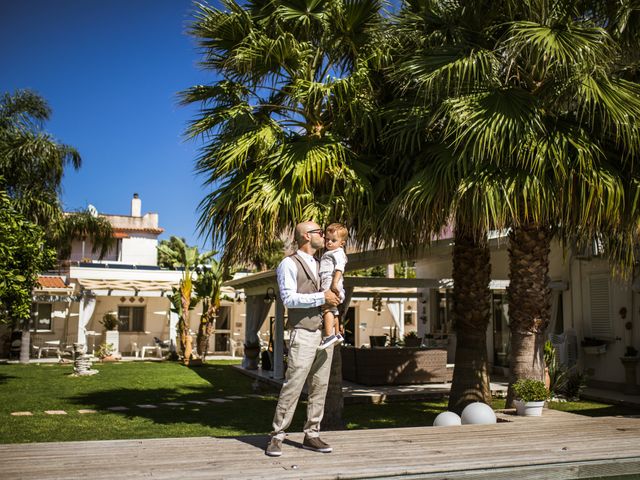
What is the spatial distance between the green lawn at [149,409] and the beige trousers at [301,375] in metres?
3.72

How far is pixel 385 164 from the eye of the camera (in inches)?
367

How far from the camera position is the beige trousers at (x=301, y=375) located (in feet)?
17.0

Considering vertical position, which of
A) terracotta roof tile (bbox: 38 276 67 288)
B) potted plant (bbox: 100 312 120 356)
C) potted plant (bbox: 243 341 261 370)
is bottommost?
potted plant (bbox: 243 341 261 370)

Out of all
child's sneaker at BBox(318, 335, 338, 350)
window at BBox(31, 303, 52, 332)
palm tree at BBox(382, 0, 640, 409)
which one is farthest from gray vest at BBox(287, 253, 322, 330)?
window at BBox(31, 303, 52, 332)

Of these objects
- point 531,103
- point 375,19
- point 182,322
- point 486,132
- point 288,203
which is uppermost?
point 375,19

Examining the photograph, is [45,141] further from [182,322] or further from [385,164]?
[385,164]

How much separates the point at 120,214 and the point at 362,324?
18.8 meters

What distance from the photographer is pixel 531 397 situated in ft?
25.6

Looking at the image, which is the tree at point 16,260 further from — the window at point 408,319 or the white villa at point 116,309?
the window at point 408,319

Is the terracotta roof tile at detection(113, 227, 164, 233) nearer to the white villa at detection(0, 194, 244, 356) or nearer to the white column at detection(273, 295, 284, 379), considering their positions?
the white villa at detection(0, 194, 244, 356)

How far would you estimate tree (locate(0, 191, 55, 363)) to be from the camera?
13539 millimetres

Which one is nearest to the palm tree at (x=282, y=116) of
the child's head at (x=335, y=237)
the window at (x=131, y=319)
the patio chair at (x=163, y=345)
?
the child's head at (x=335, y=237)

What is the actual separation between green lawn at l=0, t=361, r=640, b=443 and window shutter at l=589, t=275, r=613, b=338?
267 cm

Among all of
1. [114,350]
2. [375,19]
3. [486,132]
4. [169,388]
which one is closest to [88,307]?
[114,350]
